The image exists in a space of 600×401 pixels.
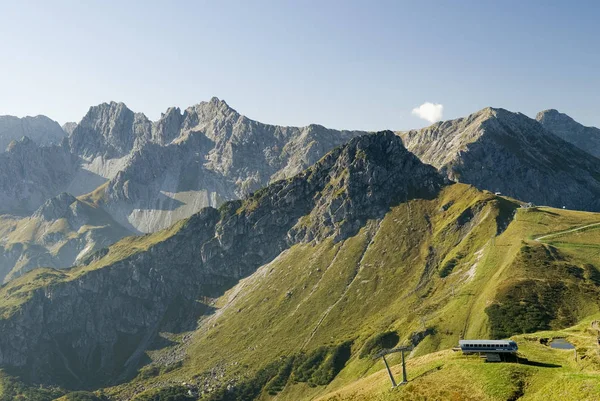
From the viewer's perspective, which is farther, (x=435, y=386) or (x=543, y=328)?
(x=543, y=328)

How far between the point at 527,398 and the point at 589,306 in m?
141

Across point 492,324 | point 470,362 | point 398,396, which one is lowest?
point 492,324

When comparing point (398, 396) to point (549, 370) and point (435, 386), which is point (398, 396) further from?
point (549, 370)

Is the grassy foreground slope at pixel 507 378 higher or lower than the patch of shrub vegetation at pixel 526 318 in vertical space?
higher

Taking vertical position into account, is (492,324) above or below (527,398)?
below

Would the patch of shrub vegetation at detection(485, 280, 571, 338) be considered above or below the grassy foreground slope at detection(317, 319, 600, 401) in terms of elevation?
below

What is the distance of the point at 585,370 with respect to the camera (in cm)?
8094

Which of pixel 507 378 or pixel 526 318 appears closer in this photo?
pixel 507 378

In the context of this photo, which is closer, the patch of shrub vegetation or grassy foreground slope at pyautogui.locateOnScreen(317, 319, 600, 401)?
grassy foreground slope at pyautogui.locateOnScreen(317, 319, 600, 401)

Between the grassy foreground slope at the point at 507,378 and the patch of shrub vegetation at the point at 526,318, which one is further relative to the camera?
the patch of shrub vegetation at the point at 526,318

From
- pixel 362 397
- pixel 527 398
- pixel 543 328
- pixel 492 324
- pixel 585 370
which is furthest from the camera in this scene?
pixel 492 324

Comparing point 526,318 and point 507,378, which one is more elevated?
point 507,378

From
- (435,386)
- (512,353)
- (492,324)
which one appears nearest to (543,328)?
(492,324)

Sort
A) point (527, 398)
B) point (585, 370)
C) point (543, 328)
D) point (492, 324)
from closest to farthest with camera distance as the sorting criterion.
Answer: point (527, 398) < point (585, 370) < point (543, 328) < point (492, 324)
